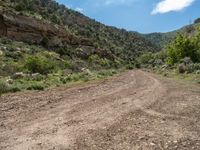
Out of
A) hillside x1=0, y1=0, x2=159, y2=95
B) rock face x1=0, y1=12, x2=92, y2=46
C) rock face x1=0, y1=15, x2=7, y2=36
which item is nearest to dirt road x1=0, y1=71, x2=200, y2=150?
hillside x1=0, y1=0, x2=159, y2=95

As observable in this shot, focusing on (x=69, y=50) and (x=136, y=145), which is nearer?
(x=136, y=145)

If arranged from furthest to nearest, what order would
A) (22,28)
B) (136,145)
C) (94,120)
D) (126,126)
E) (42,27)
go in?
(42,27) < (22,28) < (94,120) < (126,126) < (136,145)

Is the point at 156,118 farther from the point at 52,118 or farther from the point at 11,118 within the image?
the point at 11,118

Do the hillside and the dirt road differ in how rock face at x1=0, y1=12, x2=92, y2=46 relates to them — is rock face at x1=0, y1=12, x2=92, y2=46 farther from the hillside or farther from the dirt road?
the dirt road

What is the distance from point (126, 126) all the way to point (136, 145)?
5.58ft

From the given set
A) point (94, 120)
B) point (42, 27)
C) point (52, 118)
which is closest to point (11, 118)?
→ point (52, 118)

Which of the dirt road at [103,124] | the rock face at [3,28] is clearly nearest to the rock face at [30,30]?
the rock face at [3,28]

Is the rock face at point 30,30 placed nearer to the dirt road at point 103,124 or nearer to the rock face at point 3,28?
the rock face at point 3,28

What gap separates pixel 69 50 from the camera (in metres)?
67.7

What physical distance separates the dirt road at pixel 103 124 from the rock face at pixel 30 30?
154ft

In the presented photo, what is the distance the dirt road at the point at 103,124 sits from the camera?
7453 mm

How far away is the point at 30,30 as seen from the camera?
62.6 meters

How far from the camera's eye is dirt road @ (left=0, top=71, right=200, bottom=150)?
7.45 m

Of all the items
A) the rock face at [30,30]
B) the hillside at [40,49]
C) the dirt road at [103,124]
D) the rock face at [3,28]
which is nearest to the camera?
the dirt road at [103,124]
